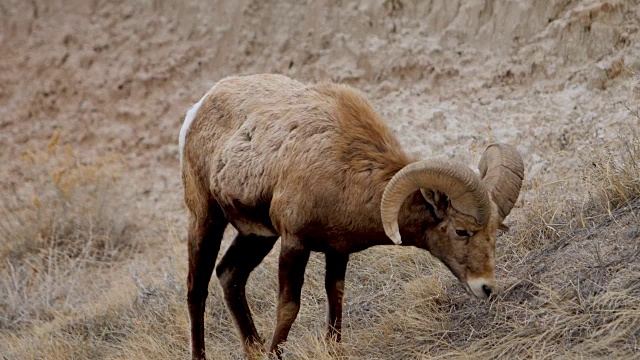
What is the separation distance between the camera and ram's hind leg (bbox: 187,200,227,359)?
620cm

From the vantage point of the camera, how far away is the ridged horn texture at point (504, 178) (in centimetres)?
512

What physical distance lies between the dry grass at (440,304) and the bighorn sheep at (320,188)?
0.45m

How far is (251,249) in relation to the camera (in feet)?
21.0

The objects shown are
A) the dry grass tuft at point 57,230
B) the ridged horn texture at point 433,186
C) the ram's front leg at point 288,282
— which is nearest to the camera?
the ridged horn texture at point 433,186

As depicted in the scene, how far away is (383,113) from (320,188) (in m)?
4.74

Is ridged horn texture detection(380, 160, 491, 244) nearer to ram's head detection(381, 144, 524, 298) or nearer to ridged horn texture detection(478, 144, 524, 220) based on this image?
ram's head detection(381, 144, 524, 298)

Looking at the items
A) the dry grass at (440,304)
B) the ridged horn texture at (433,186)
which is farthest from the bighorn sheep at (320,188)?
the dry grass at (440,304)

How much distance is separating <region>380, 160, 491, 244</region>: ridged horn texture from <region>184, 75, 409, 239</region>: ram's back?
29 centimetres

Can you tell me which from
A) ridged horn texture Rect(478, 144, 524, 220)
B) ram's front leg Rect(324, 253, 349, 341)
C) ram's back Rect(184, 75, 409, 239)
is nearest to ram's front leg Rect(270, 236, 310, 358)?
ram's back Rect(184, 75, 409, 239)

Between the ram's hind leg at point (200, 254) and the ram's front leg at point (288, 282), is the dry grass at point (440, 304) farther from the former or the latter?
the ram's hind leg at point (200, 254)

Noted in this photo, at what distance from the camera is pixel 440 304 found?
621 centimetres

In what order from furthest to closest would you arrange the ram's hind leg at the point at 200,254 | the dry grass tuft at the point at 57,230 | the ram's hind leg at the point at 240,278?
the dry grass tuft at the point at 57,230 → the ram's hind leg at the point at 240,278 → the ram's hind leg at the point at 200,254

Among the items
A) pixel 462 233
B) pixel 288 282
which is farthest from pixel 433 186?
pixel 288 282

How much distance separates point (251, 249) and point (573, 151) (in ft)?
11.1
